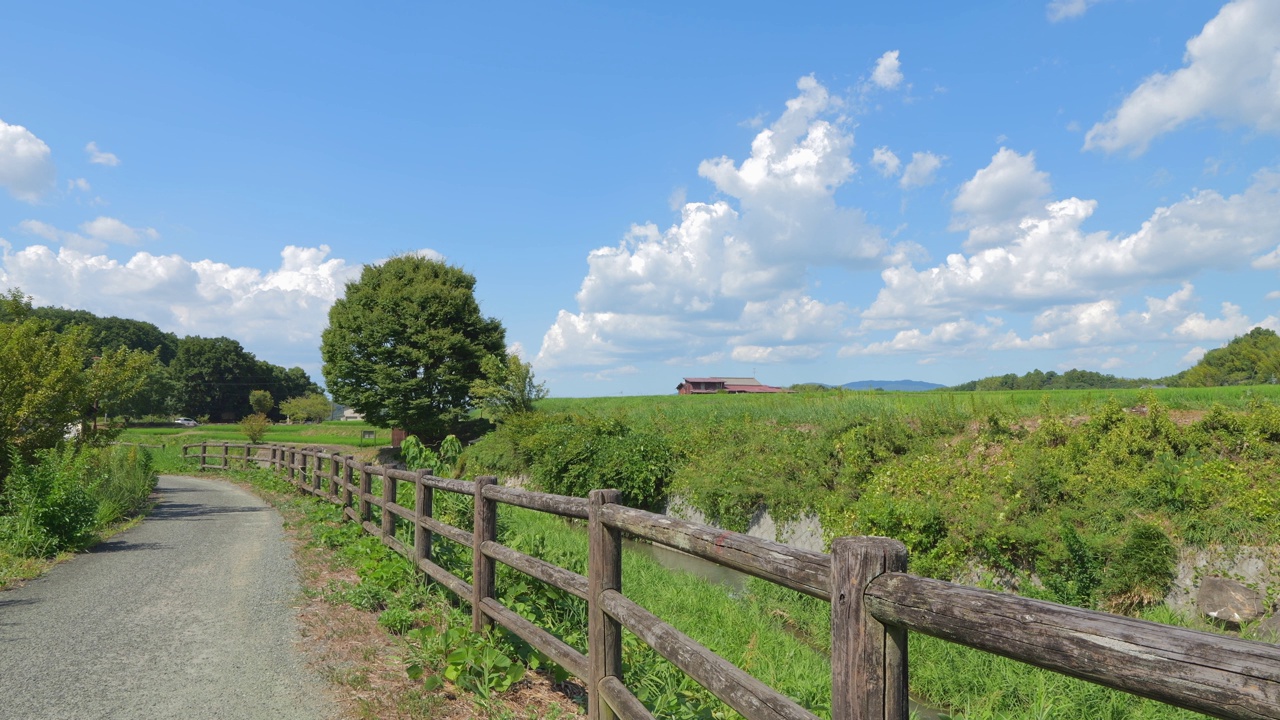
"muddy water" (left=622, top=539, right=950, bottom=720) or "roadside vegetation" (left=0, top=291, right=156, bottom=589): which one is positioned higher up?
"roadside vegetation" (left=0, top=291, right=156, bottom=589)

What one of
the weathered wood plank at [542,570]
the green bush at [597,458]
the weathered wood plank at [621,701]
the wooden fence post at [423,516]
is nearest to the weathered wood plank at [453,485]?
the wooden fence post at [423,516]

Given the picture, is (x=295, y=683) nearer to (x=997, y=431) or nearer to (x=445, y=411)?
(x=997, y=431)

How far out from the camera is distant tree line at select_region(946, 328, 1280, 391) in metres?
36.1

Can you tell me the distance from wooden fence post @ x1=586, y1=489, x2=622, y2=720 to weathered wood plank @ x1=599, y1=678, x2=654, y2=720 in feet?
0.24

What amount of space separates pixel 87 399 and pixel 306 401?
8441 cm

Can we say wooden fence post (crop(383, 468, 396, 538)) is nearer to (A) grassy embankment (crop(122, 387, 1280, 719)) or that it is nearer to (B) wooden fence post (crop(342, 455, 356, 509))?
(A) grassy embankment (crop(122, 387, 1280, 719))

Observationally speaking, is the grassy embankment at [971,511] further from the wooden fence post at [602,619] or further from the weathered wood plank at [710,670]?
the weathered wood plank at [710,670]

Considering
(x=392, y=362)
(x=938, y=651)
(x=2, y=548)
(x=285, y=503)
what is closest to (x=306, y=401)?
(x=392, y=362)

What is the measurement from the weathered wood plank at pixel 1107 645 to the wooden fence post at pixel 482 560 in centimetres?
435

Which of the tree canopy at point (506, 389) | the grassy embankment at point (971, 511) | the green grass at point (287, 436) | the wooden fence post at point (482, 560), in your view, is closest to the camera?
the wooden fence post at point (482, 560)

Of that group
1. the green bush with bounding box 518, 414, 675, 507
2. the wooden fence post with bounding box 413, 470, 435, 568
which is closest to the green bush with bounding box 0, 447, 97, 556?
the wooden fence post with bounding box 413, 470, 435, 568

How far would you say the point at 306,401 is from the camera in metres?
93.1

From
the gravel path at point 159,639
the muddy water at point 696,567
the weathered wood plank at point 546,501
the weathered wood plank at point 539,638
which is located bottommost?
the muddy water at point 696,567

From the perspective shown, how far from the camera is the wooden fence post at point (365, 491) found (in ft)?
36.7
